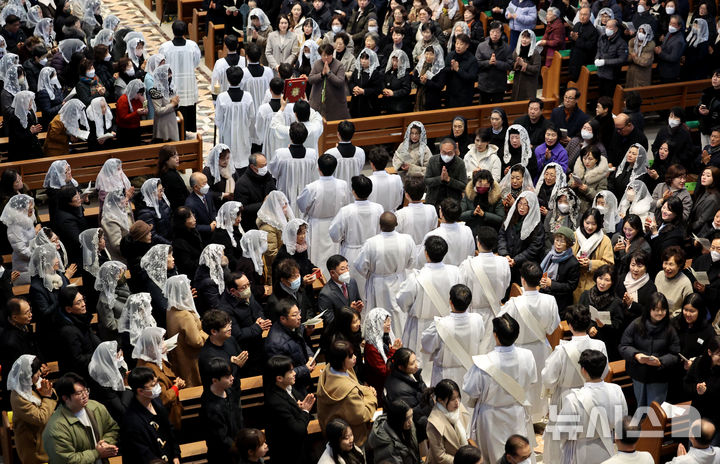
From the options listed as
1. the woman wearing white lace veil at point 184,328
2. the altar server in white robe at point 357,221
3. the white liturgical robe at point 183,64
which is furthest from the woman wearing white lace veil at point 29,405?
the white liturgical robe at point 183,64

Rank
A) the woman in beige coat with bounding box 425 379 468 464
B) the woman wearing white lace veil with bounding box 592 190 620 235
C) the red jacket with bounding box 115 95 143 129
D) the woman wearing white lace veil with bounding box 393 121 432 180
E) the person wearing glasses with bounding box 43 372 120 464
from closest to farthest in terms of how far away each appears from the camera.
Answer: the person wearing glasses with bounding box 43 372 120 464 → the woman in beige coat with bounding box 425 379 468 464 → the woman wearing white lace veil with bounding box 592 190 620 235 → the woman wearing white lace veil with bounding box 393 121 432 180 → the red jacket with bounding box 115 95 143 129

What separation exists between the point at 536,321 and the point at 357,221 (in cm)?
212

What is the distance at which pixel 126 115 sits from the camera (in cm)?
1203

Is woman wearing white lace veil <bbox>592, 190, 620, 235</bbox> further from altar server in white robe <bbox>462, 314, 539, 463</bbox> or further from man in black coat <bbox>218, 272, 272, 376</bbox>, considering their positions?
man in black coat <bbox>218, 272, 272, 376</bbox>

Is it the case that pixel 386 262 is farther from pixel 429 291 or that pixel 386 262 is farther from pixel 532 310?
pixel 532 310

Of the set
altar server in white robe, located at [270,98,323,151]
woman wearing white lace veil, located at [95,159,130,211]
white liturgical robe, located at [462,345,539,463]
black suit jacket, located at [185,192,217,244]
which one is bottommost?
white liturgical robe, located at [462,345,539,463]

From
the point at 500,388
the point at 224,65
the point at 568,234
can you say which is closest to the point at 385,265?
the point at 568,234

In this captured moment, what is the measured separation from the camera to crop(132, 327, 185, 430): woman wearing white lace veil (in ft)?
24.4

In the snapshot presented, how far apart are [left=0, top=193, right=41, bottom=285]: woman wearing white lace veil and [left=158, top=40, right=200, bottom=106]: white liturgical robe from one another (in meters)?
4.15

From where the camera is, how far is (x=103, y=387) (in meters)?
7.45

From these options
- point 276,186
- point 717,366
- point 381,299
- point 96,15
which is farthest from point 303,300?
point 96,15

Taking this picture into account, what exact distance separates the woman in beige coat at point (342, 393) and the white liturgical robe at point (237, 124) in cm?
570

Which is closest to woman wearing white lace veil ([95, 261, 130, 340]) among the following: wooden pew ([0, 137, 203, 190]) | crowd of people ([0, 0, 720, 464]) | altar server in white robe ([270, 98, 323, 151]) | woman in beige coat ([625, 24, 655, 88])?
crowd of people ([0, 0, 720, 464])

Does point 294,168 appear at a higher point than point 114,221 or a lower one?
higher
